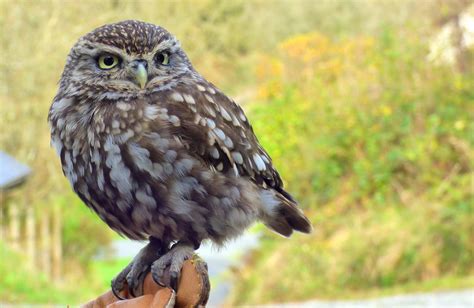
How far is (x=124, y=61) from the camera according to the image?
280 centimetres

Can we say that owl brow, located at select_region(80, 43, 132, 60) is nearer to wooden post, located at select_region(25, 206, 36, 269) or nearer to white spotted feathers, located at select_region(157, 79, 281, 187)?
white spotted feathers, located at select_region(157, 79, 281, 187)

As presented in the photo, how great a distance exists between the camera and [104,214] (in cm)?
285

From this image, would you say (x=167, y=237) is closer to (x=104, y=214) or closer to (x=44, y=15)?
(x=104, y=214)

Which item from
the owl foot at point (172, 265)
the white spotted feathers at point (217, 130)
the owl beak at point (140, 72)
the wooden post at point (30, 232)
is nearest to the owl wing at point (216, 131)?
the white spotted feathers at point (217, 130)

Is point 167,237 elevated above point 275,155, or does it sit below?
below

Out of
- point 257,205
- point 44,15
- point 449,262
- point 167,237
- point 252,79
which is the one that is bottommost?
point 167,237

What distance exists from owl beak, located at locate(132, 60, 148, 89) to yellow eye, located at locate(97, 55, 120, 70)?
11 centimetres

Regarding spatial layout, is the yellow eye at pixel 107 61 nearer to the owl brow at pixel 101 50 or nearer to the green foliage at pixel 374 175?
the owl brow at pixel 101 50

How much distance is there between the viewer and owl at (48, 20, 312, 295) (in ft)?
8.89

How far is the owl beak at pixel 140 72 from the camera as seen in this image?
273 cm

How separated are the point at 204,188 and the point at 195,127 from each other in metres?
0.23

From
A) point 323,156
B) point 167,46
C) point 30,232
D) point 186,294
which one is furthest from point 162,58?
point 30,232

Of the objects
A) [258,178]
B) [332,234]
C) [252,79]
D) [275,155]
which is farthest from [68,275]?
[258,178]

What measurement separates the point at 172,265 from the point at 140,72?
675 millimetres
